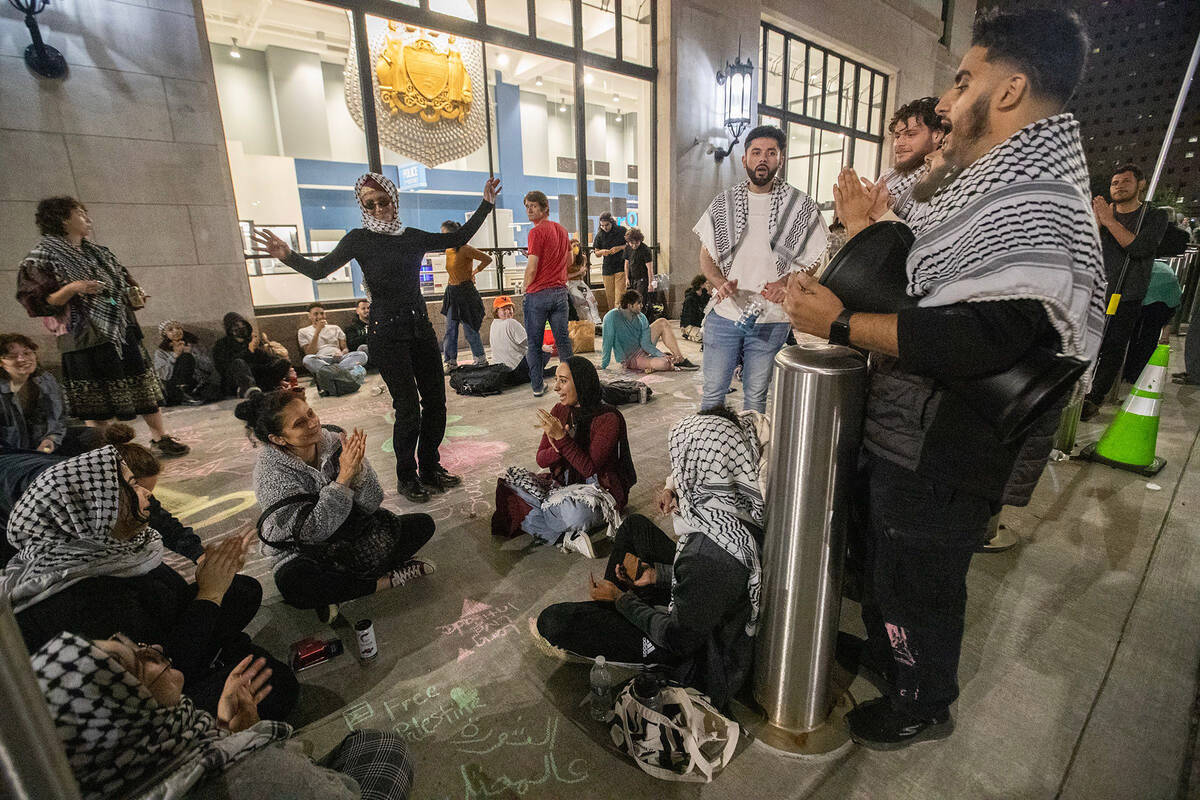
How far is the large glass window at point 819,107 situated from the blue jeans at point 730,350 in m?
8.70

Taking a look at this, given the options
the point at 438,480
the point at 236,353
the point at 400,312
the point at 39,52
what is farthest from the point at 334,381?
the point at 39,52

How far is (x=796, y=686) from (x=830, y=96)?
14984 millimetres

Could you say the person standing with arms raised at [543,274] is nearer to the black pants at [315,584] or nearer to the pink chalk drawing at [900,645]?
the black pants at [315,584]

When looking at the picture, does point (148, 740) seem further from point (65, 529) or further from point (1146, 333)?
point (1146, 333)

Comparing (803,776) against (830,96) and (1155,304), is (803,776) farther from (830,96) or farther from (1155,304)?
(830,96)

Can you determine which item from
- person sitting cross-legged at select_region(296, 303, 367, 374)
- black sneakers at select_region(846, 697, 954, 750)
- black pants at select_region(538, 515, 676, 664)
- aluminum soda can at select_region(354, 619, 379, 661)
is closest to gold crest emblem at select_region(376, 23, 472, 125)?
person sitting cross-legged at select_region(296, 303, 367, 374)

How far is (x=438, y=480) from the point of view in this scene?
11.8 ft

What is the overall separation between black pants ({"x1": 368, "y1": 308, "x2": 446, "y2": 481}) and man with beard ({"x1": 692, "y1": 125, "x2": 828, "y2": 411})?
1.71 m

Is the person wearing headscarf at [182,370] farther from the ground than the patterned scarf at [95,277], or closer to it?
closer to it

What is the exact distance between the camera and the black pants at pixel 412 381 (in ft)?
10.6

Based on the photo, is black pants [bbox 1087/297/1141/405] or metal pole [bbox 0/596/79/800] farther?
black pants [bbox 1087/297/1141/405]

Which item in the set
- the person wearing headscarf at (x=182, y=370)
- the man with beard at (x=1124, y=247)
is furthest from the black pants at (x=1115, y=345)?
the person wearing headscarf at (x=182, y=370)

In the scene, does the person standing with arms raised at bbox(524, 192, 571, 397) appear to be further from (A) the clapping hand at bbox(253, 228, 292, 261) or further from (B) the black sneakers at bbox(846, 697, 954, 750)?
(B) the black sneakers at bbox(846, 697, 954, 750)

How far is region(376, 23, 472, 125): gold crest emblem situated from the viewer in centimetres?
715
